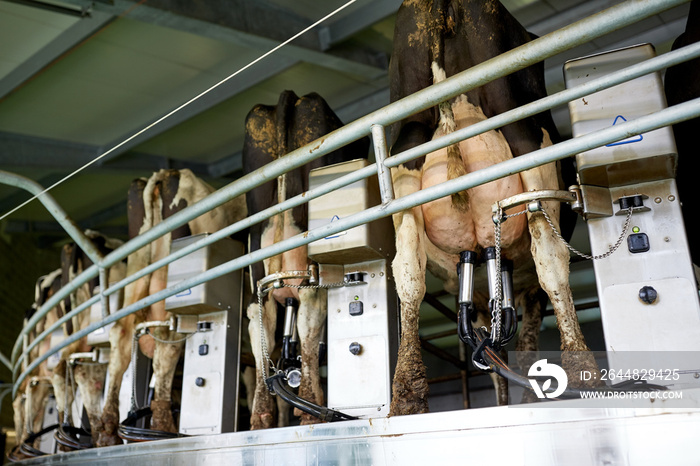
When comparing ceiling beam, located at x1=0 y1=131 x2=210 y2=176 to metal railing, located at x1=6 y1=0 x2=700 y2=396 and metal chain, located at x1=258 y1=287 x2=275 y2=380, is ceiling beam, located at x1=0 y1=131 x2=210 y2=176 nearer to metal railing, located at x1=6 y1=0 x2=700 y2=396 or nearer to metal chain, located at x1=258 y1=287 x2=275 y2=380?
metal chain, located at x1=258 y1=287 x2=275 y2=380

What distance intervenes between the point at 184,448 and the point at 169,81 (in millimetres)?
2664

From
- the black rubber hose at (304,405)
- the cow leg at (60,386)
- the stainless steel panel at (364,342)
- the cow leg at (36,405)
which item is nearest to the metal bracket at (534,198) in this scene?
the stainless steel panel at (364,342)

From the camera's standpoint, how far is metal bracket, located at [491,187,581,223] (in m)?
2.55

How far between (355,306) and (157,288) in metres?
1.91

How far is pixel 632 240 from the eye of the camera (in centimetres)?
243

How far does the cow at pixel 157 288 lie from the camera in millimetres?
4340

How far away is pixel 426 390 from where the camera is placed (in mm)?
2637

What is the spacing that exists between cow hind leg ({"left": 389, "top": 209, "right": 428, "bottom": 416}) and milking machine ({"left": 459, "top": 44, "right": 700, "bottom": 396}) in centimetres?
24

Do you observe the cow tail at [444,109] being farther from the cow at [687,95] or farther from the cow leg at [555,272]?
the cow at [687,95]

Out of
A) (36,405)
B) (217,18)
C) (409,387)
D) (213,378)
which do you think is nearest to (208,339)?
(213,378)

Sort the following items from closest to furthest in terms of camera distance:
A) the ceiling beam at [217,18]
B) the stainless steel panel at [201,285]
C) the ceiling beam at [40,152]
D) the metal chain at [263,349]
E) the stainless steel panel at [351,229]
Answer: the stainless steel panel at [351,229], the metal chain at [263,349], the stainless steel panel at [201,285], the ceiling beam at [217,18], the ceiling beam at [40,152]

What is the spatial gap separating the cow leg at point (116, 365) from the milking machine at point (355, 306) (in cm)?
174

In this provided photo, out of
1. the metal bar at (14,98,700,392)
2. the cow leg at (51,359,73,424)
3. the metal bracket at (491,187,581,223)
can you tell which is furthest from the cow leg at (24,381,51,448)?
the metal bracket at (491,187,581,223)

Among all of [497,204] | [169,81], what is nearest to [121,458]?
[497,204]
